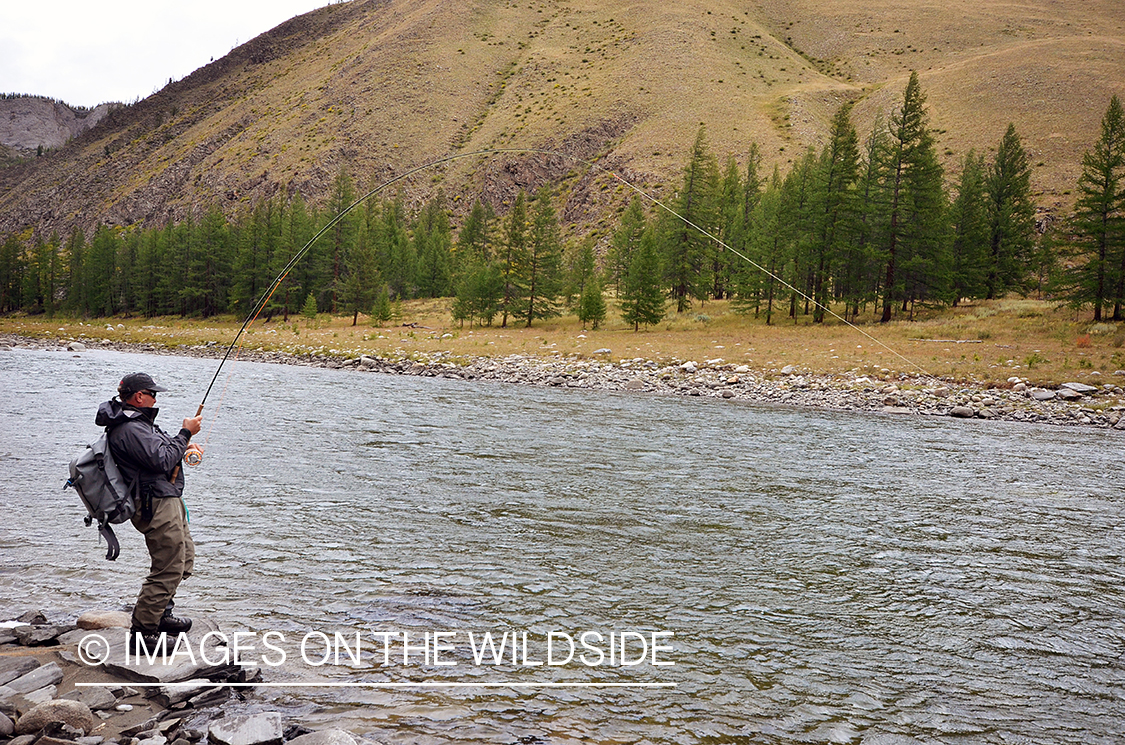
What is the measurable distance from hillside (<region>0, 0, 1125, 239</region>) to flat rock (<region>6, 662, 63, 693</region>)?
86.6 meters

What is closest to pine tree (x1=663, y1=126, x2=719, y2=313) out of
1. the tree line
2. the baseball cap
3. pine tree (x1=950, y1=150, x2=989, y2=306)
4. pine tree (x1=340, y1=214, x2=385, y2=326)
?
the tree line

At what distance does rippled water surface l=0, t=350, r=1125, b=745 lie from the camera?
492cm

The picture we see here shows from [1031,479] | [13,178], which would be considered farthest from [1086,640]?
[13,178]

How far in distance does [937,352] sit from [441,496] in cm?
Answer: 2707

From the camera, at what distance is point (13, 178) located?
19650cm

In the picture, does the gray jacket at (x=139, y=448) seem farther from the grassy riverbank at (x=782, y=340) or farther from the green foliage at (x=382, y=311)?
the green foliage at (x=382, y=311)

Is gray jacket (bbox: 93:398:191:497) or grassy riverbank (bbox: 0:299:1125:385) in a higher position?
grassy riverbank (bbox: 0:299:1125:385)

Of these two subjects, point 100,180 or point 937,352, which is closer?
point 937,352

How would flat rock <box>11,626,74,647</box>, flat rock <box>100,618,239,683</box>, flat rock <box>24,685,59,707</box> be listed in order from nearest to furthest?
flat rock <box>24,685,59,707</box> < flat rock <box>100,618,239,683</box> < flat rock <box>11,626,74,647</box>

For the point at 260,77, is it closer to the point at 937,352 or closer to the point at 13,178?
the point at 13,178

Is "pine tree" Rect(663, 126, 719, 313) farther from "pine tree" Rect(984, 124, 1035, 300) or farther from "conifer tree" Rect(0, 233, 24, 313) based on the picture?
"conifer tree" Rect(0, 233, 24, 313)

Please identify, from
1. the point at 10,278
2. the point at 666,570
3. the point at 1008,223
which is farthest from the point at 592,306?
the point at 10,278

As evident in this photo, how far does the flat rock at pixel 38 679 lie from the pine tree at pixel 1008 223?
2162 inches

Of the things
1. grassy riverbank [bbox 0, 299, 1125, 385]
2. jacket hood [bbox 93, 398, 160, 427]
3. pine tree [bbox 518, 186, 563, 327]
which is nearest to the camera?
jacket hood [bbox 93, 398, 160, 427]
